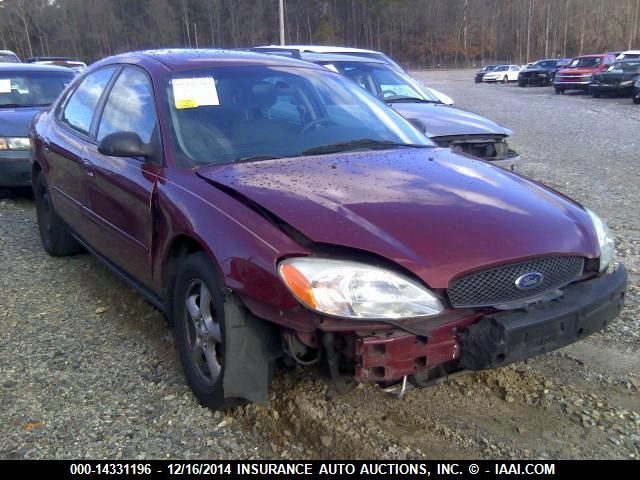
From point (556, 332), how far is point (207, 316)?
1461mm

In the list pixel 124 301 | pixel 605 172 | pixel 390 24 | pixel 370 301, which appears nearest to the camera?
pixel 370 301

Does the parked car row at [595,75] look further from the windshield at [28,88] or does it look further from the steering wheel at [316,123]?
the steering wheel at [316,123]

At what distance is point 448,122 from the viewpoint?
6.65 metres

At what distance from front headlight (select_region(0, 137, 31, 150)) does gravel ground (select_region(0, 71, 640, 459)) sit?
3267mm

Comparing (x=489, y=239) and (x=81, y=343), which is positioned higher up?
(x=489, y=239)

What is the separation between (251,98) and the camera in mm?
3496

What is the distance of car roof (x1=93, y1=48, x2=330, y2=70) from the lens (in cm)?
359

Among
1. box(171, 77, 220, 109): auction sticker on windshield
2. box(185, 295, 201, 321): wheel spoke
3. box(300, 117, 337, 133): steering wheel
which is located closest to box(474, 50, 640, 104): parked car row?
box(300, 117, 337, 133): steering wheel

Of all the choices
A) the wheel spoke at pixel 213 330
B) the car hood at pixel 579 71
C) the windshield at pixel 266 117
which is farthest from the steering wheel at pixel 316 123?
the car hood at pixel 579 71

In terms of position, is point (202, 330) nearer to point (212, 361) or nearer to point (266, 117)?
point (212, 361)

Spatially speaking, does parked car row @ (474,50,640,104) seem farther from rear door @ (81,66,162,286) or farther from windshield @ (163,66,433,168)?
rear door @ (81,66,162,286)

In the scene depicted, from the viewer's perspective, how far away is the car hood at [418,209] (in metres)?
2.39

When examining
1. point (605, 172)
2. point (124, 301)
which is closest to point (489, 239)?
point (124, 301)
